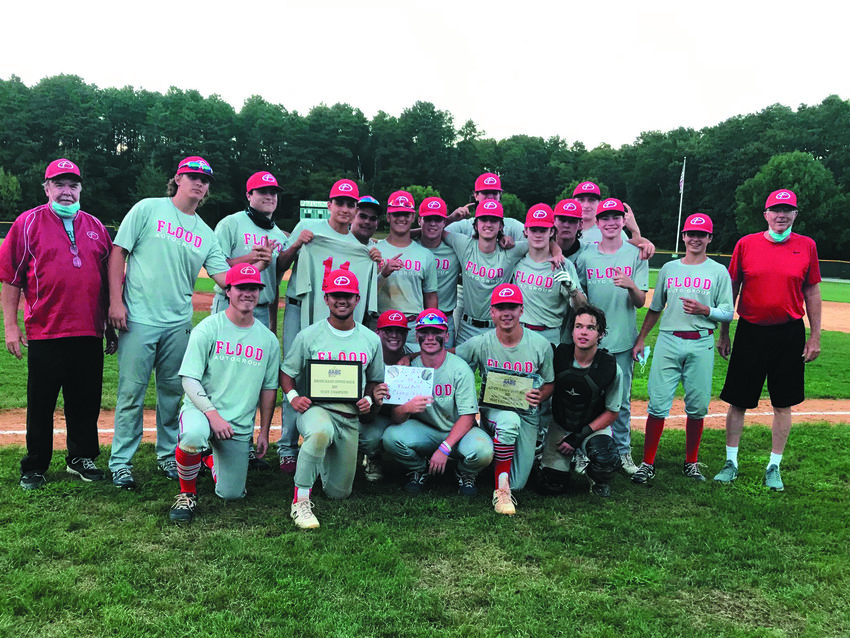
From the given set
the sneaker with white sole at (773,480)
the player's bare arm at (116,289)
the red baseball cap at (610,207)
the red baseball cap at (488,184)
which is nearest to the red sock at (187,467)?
the player's bare arm at (116,289)

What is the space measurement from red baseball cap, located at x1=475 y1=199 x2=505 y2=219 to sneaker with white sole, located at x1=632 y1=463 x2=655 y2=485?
2641 mm

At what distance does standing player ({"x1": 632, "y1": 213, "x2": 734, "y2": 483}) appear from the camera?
219 inches

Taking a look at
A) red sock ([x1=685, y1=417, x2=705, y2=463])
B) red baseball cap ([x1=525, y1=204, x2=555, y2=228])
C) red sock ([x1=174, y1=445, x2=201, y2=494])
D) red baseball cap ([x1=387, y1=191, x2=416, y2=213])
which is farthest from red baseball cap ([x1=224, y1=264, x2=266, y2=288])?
red sock ([x1=685, y1=417, x2=705, y2=463])

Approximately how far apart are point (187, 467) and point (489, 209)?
3.37 meters

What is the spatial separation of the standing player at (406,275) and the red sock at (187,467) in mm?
2147

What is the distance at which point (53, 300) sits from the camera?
478cm

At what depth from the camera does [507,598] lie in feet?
11.2

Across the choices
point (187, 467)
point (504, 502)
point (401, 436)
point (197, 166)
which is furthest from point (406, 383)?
point (197, 166)

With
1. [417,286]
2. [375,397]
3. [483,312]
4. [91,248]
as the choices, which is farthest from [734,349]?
[91,248]

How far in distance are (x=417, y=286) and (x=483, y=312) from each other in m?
0.68

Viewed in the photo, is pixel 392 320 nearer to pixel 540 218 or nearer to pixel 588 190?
pixel 540 218

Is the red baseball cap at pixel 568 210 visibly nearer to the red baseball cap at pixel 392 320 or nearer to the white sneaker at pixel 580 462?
the red baseball cap at pixel 392 320

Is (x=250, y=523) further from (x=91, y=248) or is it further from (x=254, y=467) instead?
(x=91, y=248)

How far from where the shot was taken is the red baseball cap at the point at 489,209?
5703 mm
